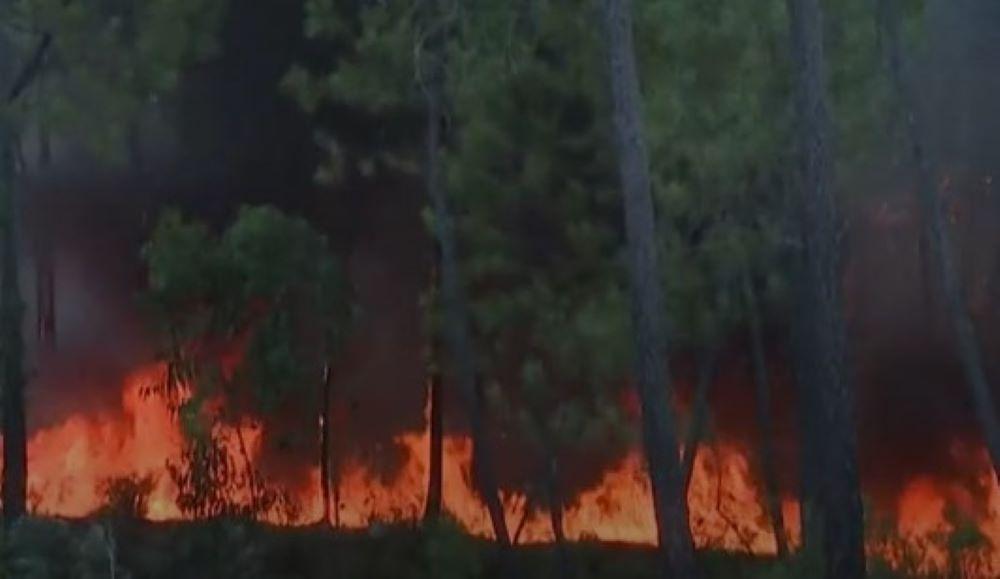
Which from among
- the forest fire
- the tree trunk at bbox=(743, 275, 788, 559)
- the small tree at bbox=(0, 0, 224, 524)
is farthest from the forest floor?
the small tree at bbox=(0, 0, 224, 524)

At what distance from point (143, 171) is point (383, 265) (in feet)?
11.7

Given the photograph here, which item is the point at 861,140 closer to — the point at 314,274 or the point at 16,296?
the point at 314,274

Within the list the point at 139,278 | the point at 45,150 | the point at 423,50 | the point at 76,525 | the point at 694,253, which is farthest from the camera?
the point at 139,278

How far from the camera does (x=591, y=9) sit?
64.6 feet

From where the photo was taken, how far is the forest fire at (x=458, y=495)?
71.0 ft

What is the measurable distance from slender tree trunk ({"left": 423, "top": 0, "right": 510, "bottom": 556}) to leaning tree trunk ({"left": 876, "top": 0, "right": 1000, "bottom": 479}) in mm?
4600

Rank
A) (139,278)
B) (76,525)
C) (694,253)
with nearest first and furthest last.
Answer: (694,253), (76,525), (139,278)

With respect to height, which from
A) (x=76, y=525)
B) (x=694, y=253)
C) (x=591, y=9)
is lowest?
(x=76, y=525)

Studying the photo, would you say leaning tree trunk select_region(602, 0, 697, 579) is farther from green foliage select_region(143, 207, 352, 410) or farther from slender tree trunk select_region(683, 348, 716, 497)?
green foliage select_region(143, 207, 352, 410)

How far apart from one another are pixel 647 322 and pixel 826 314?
1.56 meters

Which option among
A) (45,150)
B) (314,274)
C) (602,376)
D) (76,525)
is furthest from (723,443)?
(45,150)

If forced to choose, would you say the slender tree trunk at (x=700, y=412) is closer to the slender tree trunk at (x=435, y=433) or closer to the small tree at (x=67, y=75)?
the slender tree trunk at (x=435, y=433)

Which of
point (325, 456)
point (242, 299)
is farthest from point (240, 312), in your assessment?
point (325, 456)

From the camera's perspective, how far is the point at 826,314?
1581 cm
